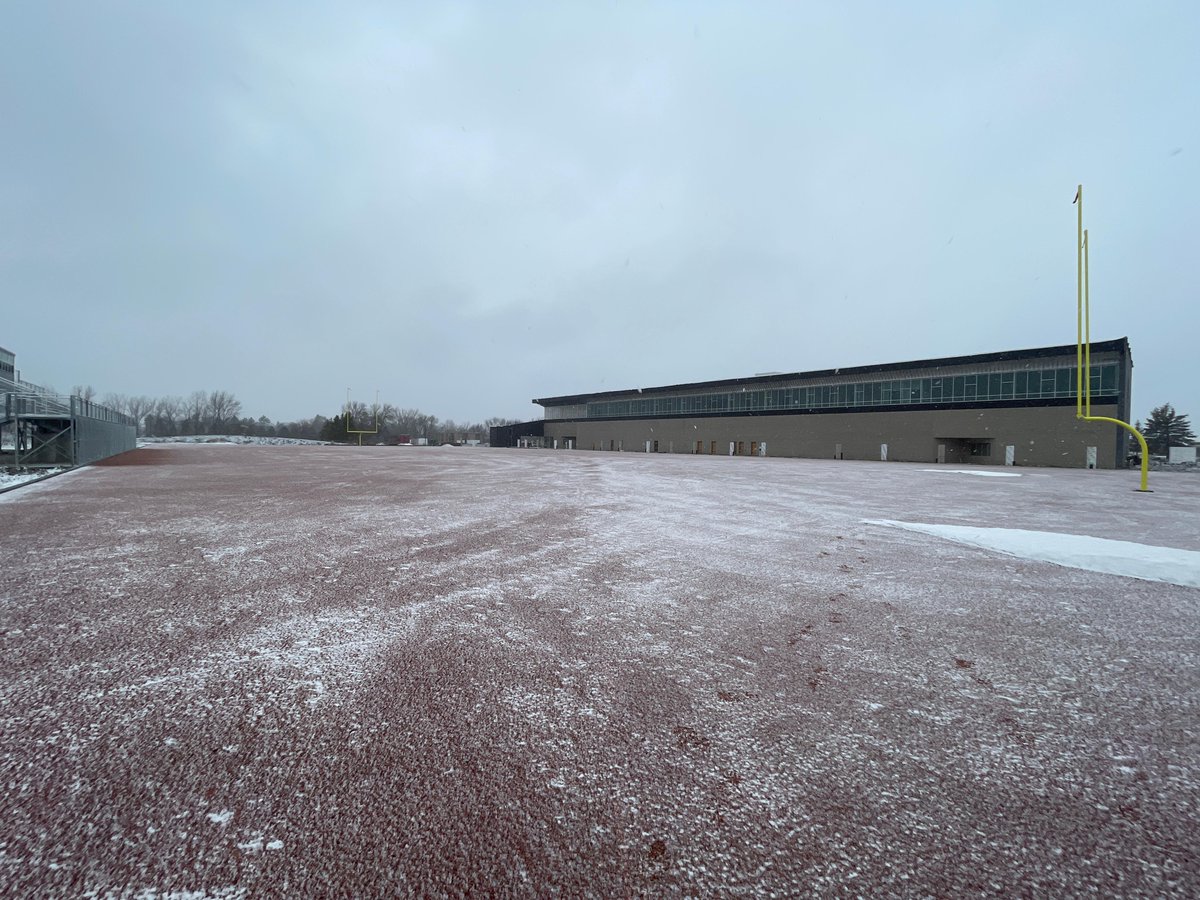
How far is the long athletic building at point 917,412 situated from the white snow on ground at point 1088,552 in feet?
127

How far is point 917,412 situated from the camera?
43.7 meters

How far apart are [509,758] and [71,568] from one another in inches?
216

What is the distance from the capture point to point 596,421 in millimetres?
73812

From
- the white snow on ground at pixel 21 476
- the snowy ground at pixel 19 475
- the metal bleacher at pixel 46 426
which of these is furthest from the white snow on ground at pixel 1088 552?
the metal bleacher at pixel 46 426

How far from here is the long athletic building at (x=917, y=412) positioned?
3612cm

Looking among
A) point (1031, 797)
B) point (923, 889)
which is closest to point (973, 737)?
point (1031, 797)

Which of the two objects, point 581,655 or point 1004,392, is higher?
Result: point 1004,392

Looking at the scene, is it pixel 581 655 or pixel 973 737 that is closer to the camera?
pixel 973 737

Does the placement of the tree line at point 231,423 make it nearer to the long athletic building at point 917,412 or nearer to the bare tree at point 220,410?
Answer: the bare tree at point 220,410

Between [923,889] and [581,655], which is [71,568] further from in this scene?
[923,889]

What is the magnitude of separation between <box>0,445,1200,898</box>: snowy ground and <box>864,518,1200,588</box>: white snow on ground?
0.25m

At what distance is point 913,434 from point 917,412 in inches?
75.1

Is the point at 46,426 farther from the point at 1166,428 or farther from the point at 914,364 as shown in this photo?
the point at 1166,428

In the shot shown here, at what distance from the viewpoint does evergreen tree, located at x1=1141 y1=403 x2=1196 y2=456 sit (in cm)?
7431
